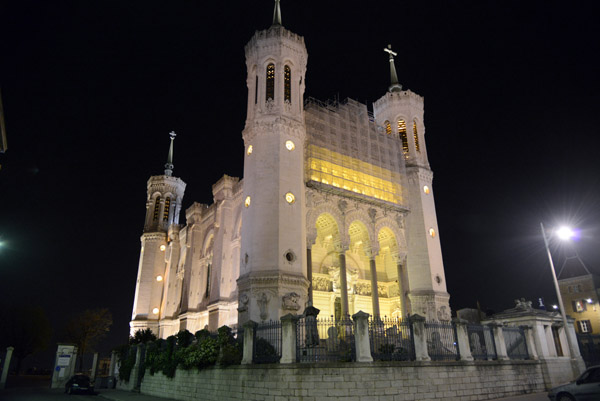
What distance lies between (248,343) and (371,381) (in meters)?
5.31

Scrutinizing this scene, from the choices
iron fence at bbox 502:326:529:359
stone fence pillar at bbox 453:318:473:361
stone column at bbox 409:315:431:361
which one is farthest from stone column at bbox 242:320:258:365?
iron fence at bbox 502:326:529:359

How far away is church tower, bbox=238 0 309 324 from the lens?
24.5 metres

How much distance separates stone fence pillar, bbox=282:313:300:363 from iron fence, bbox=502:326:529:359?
10.9 m

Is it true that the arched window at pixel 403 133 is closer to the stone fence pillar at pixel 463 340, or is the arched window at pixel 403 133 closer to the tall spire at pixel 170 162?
the stone fence pillar at pixel 463 340

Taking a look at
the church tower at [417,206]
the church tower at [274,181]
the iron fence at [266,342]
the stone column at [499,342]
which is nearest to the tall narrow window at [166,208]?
the church tower at [274,181]

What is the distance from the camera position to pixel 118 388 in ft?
106

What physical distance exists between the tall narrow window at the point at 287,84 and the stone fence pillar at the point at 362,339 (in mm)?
19027

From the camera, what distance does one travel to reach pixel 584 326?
47.8m

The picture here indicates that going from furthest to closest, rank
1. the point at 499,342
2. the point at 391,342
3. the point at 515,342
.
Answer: the point at 515,342 < the point at 499,342 < the point at 391,342

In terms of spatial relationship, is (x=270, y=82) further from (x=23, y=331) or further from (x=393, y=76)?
(x=23, y=331)

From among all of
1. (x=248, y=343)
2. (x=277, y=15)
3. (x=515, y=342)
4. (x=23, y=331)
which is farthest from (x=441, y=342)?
(x=23, y=331)

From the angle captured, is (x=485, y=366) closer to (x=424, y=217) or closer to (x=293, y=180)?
(x=293, y=180)

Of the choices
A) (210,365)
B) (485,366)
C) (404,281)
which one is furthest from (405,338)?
(404,281)

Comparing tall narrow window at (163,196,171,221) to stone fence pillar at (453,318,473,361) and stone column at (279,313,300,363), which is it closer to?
stone column at (279,313,300,363)
